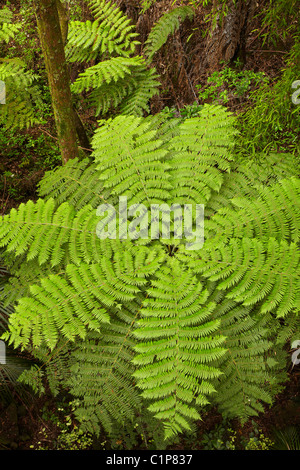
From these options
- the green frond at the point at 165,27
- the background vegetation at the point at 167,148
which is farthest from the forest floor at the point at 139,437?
the green frond at the point at 165,27

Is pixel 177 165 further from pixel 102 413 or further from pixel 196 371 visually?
pixel 102 413

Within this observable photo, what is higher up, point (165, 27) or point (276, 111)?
point (165, 27)

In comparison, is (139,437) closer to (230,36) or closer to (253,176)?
(253,176)

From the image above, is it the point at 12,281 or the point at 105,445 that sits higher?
the point at 12,281

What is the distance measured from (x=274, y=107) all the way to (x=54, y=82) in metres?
2.27

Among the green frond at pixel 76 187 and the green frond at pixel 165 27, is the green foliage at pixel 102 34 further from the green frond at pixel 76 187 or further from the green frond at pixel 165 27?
the green frond at pixel 76 187

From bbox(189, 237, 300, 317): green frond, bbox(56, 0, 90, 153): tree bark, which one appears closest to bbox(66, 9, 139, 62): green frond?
bbox(56, 0, 90, 153): tree bark

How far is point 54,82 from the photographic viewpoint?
3.59 meters

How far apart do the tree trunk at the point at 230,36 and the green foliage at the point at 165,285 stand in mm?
1614

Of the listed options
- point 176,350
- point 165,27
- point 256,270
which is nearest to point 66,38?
point 165,27

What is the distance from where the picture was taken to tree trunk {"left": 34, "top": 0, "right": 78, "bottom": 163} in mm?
3203

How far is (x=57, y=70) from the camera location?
352 centimetres

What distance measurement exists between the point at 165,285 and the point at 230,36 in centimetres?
364
